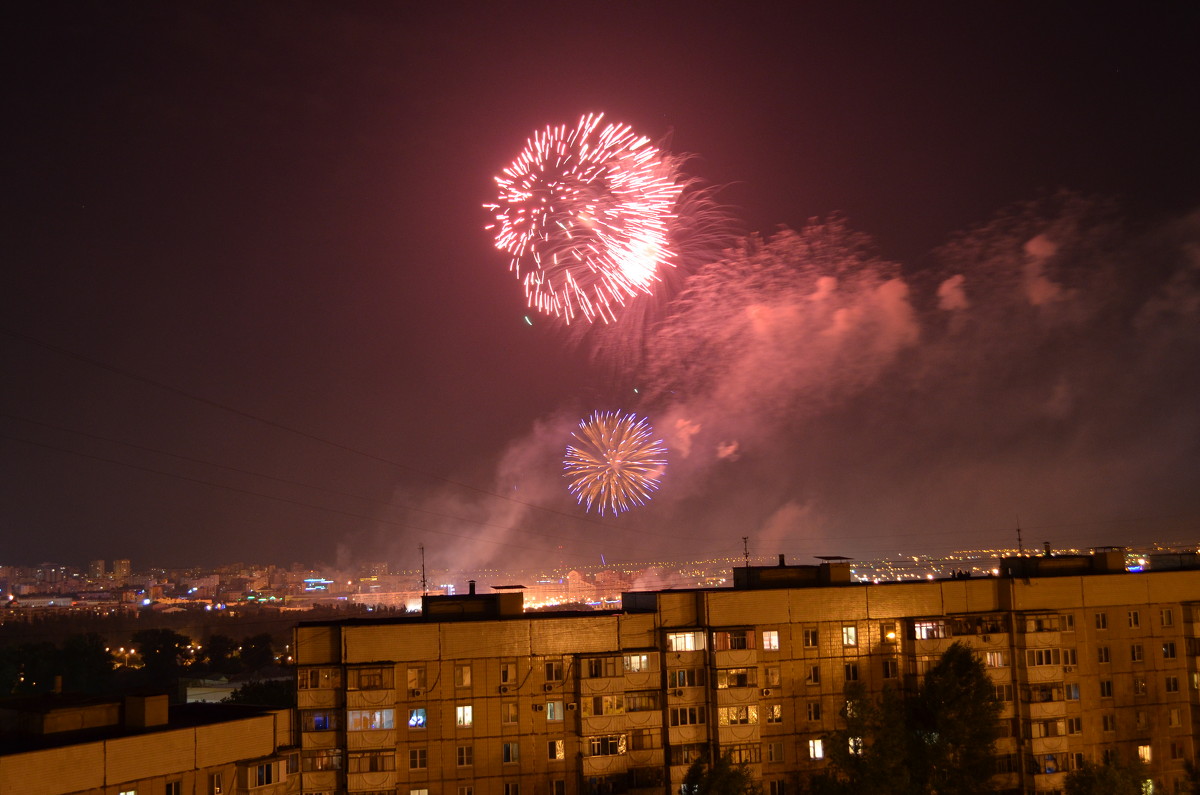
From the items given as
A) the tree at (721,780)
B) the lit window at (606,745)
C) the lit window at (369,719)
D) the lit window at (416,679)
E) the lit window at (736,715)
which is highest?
the lit window at (416,679)

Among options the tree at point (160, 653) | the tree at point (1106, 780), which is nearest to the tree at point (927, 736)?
the tree at point (1106, 780)

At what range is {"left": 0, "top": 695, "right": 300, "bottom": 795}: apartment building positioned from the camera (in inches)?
1016

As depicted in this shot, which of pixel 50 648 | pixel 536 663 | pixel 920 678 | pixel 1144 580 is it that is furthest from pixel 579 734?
pixel 50 648

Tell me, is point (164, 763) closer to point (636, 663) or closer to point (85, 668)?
point (636, 663)

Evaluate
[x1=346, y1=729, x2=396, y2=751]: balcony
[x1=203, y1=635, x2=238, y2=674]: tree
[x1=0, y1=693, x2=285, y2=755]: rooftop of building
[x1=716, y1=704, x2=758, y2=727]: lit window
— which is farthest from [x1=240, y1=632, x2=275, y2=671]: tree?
[x1=716, y1=704, x2=758, y2=727]: lit window

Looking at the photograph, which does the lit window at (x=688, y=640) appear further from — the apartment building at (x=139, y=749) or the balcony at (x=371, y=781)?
the apartment building at (x=139, y=749)

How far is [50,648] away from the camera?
9956 cm

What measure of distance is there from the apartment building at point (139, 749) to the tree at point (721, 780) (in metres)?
13.3

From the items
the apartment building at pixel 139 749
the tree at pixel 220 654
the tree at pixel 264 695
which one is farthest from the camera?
the tree at pixel 220 654

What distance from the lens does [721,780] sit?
108 feet

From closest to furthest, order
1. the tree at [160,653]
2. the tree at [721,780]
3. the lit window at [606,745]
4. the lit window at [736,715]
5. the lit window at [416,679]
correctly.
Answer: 1. the tree at [721,780]
2. the lit window at [416,679]
3. the lit window at [606,745]
4. the lit window at [736,715]
5. the tree at [160,653]

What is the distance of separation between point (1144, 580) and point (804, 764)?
55.3 ft

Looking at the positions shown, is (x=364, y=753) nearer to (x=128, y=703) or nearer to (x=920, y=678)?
(x=128, y=703)

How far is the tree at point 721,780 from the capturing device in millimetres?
32750
